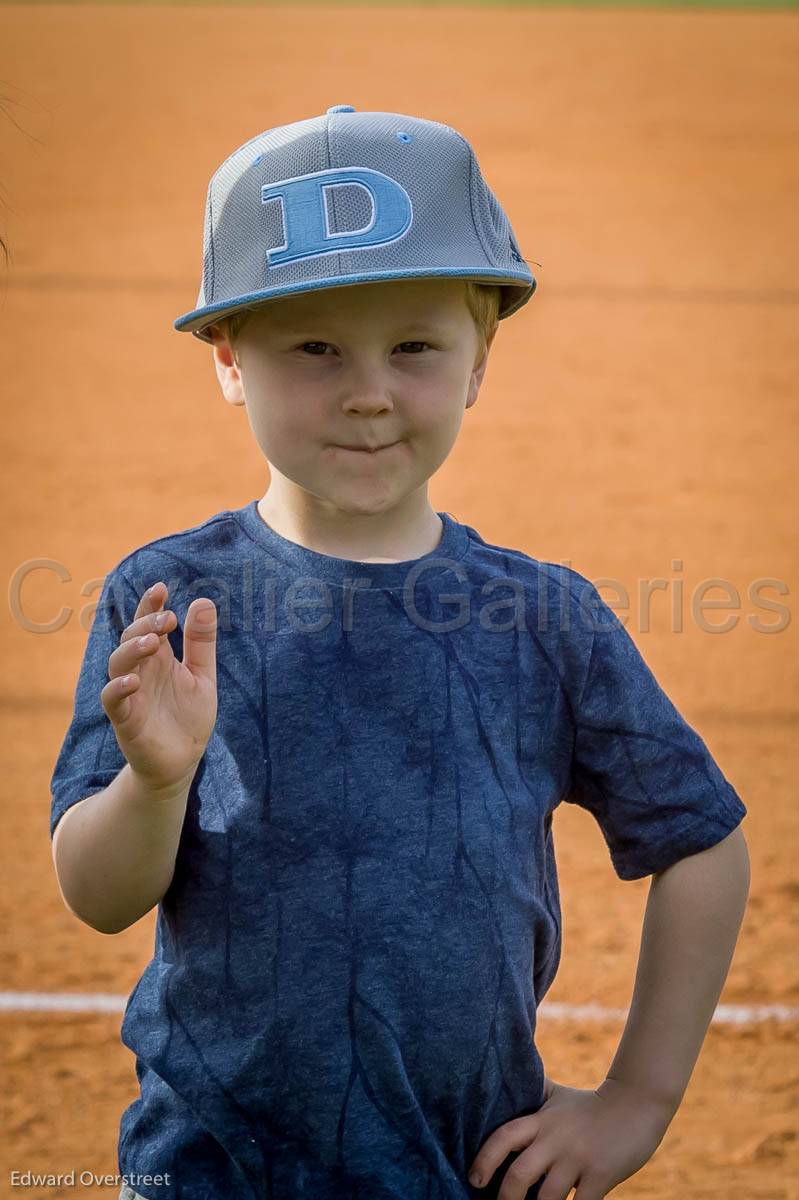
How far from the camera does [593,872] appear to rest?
3.93m

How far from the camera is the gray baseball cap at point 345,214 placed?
152 centimetres

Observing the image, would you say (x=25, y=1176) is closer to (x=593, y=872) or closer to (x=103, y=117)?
(x=593, y=872)

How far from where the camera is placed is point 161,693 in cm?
143

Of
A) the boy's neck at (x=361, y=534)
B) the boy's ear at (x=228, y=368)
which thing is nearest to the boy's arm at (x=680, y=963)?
the boy's neck at (x=361, y=534)

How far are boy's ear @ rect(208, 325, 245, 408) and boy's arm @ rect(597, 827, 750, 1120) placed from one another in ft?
2.18

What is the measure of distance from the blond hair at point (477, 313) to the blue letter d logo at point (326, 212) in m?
0.08

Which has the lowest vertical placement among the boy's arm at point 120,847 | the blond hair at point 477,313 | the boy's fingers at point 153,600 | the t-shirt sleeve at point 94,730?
the boy's arm at point 120,847

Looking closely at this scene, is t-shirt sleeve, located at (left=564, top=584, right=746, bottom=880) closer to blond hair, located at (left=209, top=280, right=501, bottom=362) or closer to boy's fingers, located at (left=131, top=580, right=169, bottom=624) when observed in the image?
blond hair, located at (left=209, top=280, right=501, bottom=362)

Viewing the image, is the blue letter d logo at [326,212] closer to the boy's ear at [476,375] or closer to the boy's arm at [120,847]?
the boy's ear at [476,375]

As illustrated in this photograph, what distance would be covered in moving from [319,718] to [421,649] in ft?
0.40

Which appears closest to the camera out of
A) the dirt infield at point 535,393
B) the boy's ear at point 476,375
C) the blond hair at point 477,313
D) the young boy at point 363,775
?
the young boy at point 363,775

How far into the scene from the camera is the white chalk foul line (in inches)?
130

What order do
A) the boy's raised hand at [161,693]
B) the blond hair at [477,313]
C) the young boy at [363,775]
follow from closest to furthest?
1. the boy's raised hand at [161,693]
2. the young boy at [363,775]
3. the blond hair at [477,313]

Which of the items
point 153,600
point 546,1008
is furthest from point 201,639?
point 546,1008
